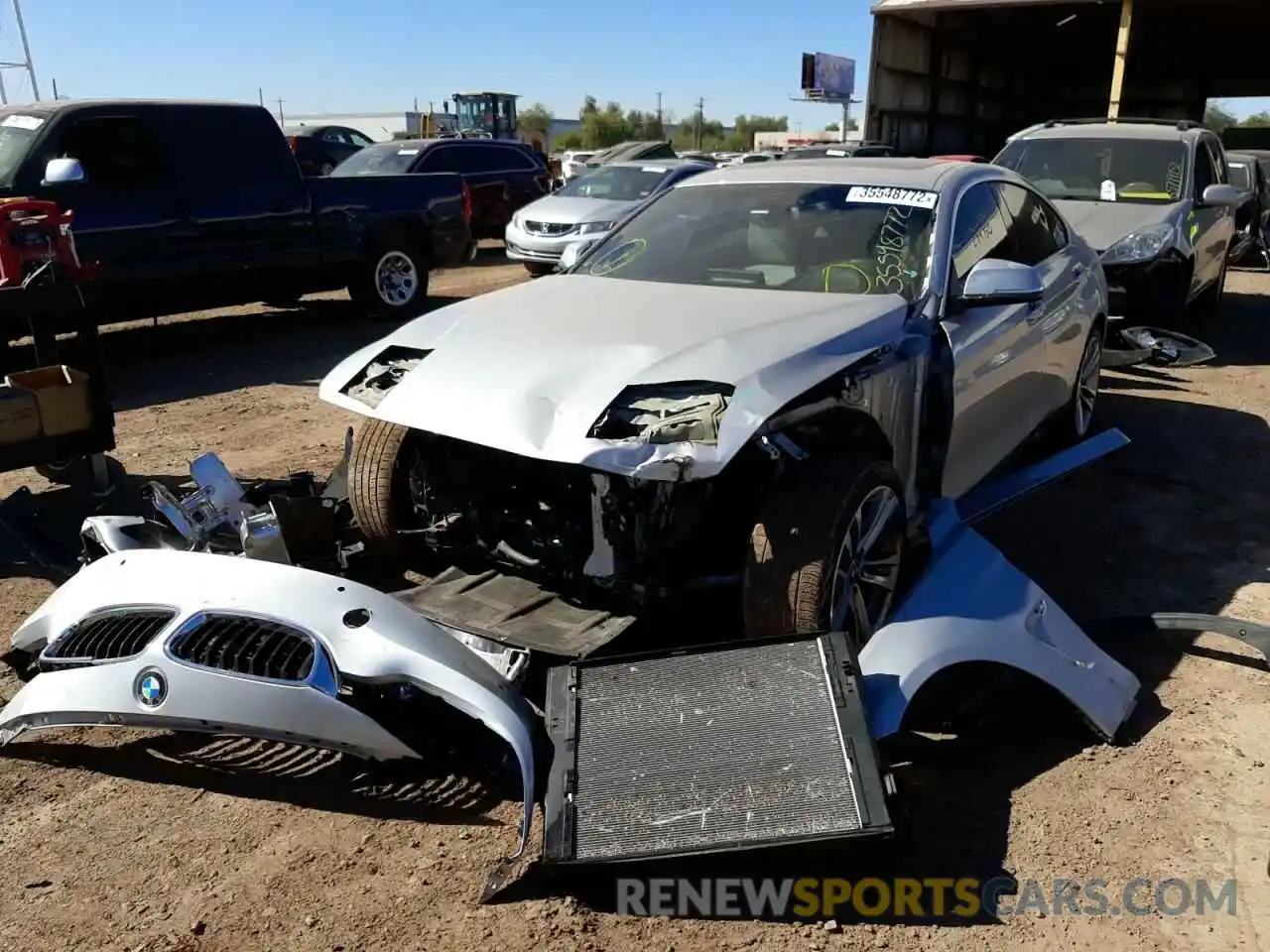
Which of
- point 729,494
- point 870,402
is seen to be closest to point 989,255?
point 870,402

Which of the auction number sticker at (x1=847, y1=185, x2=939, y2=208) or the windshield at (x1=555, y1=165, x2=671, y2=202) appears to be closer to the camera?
the auction number sticker at (x1=847, y1=185, x2=939, y2=208)

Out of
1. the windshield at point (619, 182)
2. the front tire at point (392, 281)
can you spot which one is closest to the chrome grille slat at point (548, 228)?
the windshield at point (619, 182)

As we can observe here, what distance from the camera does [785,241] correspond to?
14.3 feet

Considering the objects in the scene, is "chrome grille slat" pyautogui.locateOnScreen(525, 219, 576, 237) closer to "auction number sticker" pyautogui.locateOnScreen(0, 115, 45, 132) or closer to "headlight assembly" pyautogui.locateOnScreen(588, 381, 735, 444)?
"auction number sticker" pyautogui.locateOnScreen(0, 115, 45, 132)

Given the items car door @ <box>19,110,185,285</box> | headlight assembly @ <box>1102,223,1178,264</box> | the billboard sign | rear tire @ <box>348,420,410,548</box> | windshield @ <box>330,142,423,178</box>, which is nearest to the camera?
rear tire @ <box>348,420,410,548</box>

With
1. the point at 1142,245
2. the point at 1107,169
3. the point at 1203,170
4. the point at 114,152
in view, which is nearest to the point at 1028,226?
the point at 1142,245

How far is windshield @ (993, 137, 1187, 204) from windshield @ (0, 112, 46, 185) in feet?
26.2

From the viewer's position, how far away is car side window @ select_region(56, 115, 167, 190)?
26.1 ft

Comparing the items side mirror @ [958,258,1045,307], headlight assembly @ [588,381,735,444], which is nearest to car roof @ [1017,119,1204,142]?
side mirror @ [958,258,1045,307]

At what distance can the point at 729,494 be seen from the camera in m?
3.40

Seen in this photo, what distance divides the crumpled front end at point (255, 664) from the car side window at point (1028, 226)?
11.2 feet

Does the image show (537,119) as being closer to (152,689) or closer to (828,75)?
(828,75)

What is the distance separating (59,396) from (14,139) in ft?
12.7

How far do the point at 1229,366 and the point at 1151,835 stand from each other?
711 centimetres
